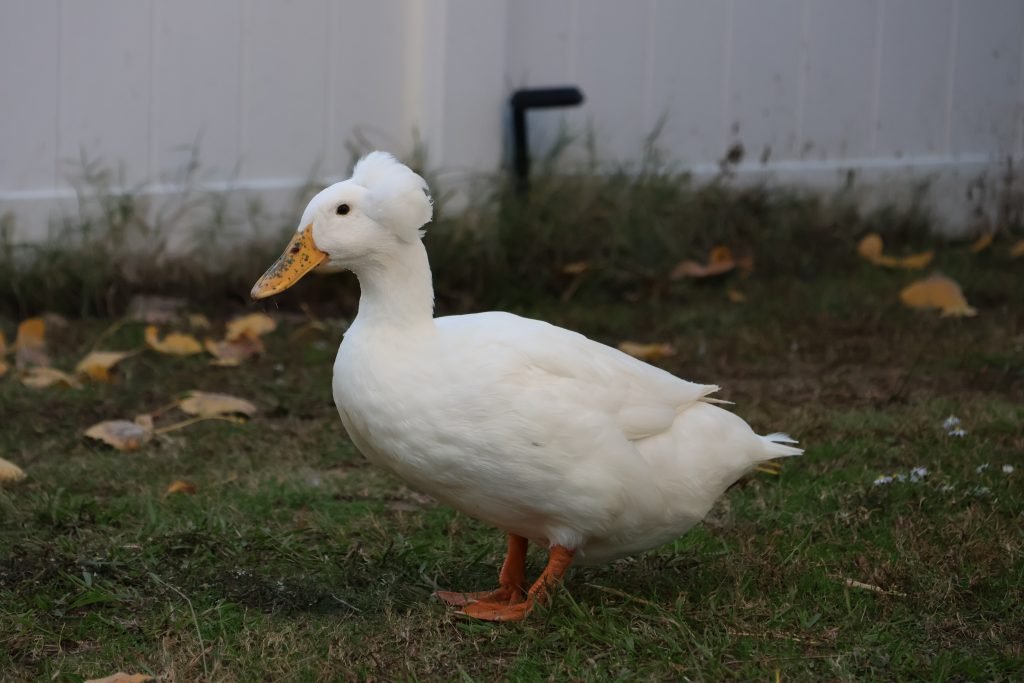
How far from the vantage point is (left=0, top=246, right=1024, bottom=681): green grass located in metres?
2.96

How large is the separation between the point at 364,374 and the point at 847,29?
455cm

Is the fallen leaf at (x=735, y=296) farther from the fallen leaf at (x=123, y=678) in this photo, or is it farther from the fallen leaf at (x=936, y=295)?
the fallen leaf at (x=123, y=678)

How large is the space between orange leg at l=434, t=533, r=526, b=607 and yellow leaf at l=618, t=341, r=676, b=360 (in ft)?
6.38

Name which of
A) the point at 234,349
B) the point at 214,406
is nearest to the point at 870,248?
the point at 234,349

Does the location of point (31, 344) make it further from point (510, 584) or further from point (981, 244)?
point (981, 244)

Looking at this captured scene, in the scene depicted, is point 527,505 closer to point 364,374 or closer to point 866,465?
point 364,374

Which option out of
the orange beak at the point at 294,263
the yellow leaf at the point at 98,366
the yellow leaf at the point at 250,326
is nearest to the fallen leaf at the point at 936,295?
the yellow leaf at the point at 250,326

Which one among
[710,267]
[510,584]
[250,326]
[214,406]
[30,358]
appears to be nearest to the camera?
[510,584]

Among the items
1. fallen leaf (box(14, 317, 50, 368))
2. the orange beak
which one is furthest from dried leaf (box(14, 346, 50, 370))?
the orange beak

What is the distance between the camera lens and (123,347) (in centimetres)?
532

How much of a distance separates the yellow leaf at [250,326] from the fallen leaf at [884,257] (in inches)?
106

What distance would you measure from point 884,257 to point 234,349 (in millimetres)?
3005

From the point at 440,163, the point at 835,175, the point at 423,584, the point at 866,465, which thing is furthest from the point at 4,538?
the point at 835,175

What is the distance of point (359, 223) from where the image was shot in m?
3.06
